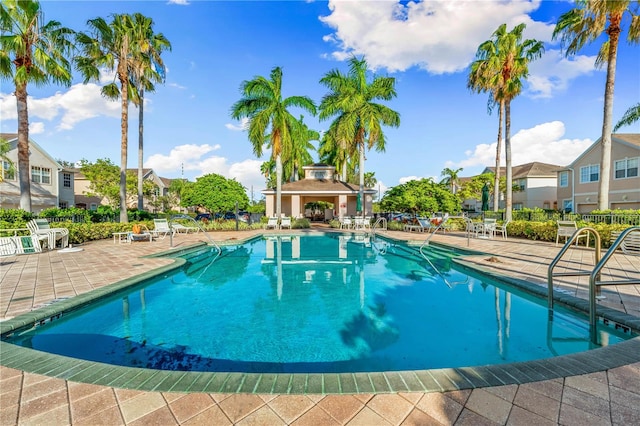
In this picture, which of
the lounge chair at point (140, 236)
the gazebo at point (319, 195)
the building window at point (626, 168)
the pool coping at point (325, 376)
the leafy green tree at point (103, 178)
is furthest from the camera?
the leafy green tree at point (103, 178)

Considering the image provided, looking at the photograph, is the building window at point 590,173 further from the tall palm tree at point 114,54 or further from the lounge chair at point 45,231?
the lounge chair at point 45,231

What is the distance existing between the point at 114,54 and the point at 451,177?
155 feet

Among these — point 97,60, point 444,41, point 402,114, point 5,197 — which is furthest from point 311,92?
point 5,197

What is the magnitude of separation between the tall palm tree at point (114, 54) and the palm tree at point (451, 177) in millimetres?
46012

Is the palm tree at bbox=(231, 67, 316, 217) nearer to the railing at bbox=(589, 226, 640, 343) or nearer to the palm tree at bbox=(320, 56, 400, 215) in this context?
the palm tree at bbox=(320, 56, 400, 215)

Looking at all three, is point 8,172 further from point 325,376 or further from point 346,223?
point 325,376

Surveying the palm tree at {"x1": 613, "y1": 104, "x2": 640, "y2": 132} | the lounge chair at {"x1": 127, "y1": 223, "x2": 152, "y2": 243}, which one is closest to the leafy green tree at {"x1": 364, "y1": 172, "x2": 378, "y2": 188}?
the palm tree at {"x1": 613, "y1": 104, "x2": 640, "y2": 132}

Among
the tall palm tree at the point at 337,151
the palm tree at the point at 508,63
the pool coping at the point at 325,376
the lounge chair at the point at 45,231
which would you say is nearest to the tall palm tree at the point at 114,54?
the lounge chair at the point at 45,231

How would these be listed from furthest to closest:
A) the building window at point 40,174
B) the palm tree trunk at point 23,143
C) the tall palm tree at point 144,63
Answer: the building window at point 40,174, the tall palm tree at point 144,63, the palm tree trunk at point 23,143

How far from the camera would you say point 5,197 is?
21922mm

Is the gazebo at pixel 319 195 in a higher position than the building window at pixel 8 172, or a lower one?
lower

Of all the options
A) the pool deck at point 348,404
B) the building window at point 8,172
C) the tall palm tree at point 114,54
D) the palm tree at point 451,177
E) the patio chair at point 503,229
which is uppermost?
the tall palm tree at point 114,54

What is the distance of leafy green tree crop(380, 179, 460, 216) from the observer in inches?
832

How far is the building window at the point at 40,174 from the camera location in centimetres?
2392
